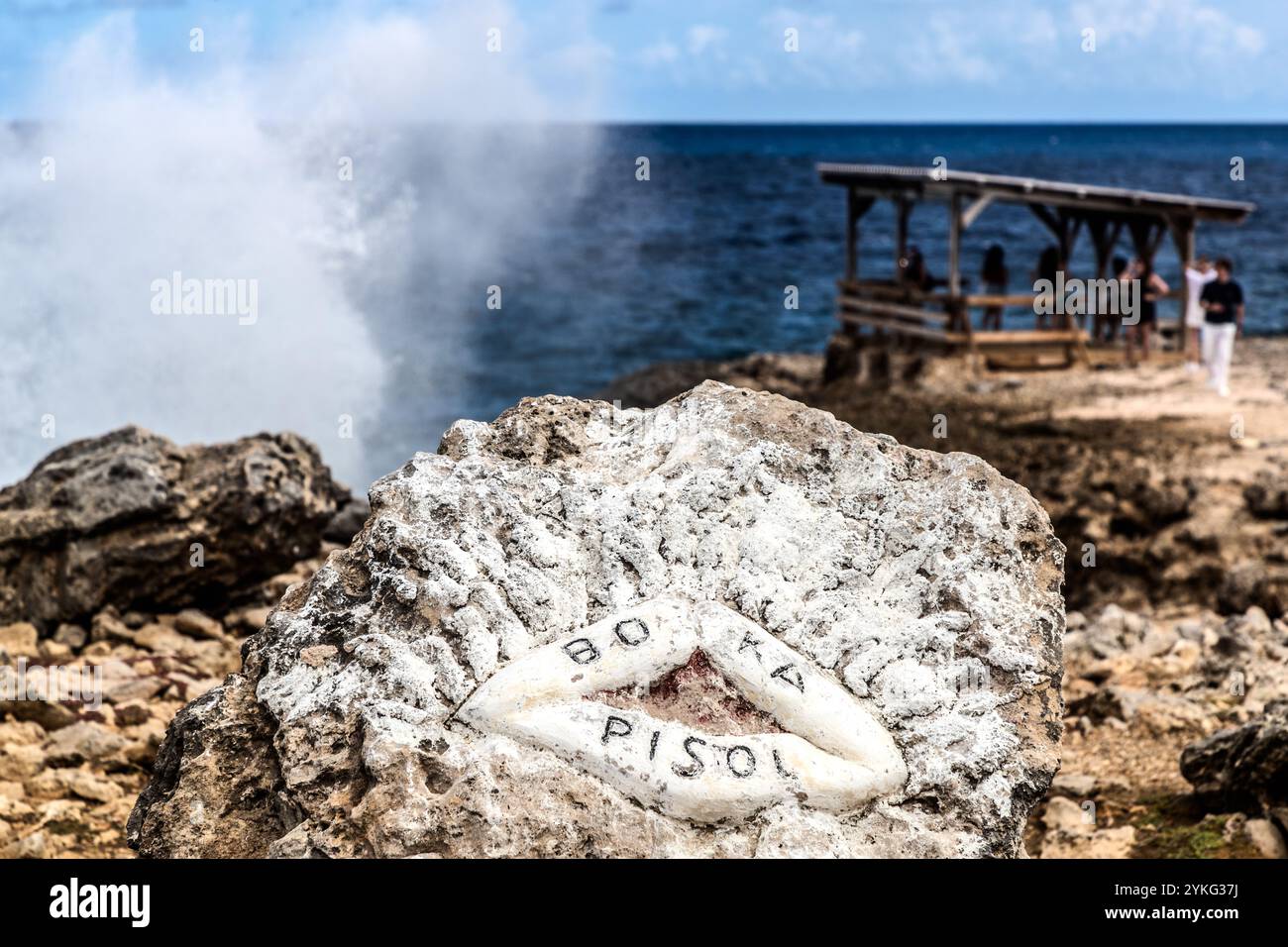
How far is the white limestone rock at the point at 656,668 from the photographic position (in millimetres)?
3355

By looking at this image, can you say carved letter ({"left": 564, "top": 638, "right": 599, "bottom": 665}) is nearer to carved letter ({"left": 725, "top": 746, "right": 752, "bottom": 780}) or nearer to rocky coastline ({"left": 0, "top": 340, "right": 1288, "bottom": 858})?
carved letter ({"left": 725, "top": 746, "right": 752, "bottom": 780})

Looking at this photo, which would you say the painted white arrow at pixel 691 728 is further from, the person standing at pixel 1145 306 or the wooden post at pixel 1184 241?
the wooden post at pixel 1184 241

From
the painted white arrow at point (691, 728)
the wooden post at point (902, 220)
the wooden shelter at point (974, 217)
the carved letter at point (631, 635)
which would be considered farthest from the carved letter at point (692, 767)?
the wooden post at point (902, 220)

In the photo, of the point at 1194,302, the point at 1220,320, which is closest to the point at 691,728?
the point at 1220,320

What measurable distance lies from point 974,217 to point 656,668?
652 inches

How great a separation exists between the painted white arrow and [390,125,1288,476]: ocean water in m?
18.4

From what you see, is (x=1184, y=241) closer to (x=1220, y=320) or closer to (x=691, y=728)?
(x=1220, y=320)

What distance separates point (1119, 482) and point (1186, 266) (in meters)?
8.10

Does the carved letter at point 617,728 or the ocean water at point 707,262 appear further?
the ocean water at point 707,262

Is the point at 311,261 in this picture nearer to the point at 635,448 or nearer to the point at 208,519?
the point at 208,519

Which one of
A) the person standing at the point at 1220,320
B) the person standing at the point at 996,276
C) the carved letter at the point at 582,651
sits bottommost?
the carved letter at the point at 582,651

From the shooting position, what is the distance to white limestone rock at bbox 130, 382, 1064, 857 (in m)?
3.36

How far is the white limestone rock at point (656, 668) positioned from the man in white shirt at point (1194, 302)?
14.3 metres

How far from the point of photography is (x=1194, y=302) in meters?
18.2
